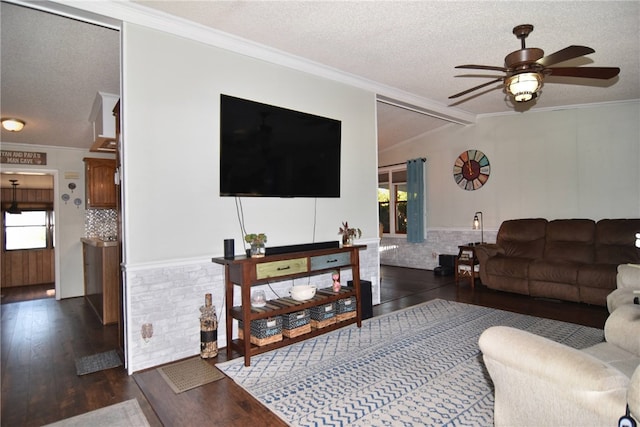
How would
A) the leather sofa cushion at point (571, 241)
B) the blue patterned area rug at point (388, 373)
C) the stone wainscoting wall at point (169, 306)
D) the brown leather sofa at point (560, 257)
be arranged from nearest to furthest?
the blue patterned area rug at point (388, 373) < the stone wainscoting wall at point (169, 306) < the brown leather sofa at point (560, 257) < the leather sofa cushion at point (571, 241)

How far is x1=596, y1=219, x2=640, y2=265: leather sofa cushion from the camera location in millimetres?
4262

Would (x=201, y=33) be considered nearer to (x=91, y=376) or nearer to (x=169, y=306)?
(x=169, y=306)

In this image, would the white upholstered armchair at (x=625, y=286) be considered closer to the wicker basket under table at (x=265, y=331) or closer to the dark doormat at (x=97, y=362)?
the wicker basket under table at (x=265, y=331)

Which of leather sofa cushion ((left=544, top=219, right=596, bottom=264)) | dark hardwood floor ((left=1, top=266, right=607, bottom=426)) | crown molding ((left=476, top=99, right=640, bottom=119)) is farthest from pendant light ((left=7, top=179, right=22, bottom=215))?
leather sofa cushion ((left=544, top=219, right=596, bottom=264))

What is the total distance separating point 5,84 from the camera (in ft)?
11.5

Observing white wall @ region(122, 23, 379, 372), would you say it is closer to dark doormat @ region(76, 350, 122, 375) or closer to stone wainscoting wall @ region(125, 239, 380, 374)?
stone wainscoting wall @ region(125, 239, 380, 374)

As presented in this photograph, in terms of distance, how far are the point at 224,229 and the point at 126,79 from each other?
1.40 meters

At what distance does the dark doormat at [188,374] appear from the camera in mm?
2447

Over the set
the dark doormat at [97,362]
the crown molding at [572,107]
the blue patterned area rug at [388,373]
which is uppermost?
the crown molding at [572,107]

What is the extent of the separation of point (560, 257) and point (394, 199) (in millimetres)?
3504

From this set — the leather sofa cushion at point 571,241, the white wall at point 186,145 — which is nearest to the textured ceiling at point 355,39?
the white wall at point 186,145

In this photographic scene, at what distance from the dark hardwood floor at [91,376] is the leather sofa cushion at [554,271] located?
296mm

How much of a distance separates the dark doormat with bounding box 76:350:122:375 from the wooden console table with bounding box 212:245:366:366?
0.93 m

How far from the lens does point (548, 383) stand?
1331 millimetres
